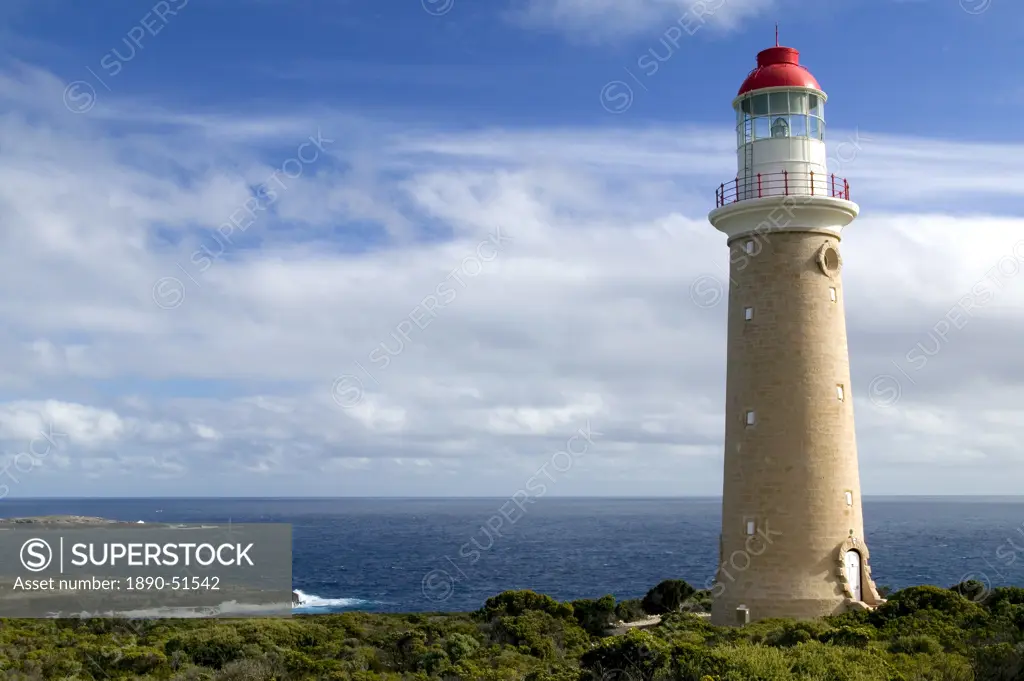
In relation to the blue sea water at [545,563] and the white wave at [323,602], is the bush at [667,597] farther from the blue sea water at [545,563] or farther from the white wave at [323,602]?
the white wave at [323,602]

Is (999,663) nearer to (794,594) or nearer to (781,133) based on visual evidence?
(794,594)

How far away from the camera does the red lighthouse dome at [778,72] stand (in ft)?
71.3

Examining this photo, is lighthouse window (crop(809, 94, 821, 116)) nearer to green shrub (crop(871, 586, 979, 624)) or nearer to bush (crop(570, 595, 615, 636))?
green shrub (crop(871, 586, 979, 624))

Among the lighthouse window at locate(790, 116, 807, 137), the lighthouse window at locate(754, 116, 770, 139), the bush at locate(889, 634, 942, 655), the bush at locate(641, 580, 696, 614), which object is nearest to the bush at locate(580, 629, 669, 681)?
the bush at locate(889, 634, 942, 655)

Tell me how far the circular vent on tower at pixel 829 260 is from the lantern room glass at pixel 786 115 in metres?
2.70

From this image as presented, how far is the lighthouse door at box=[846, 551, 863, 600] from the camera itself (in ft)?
68.7

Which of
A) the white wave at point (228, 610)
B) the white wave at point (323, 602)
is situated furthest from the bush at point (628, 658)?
the white wave at point (323, 602)

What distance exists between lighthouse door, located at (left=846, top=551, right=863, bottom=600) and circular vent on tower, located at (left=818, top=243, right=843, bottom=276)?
251 inches

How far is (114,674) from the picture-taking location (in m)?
20.4

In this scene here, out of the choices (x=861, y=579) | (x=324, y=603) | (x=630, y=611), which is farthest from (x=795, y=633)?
(x=324, y=603)

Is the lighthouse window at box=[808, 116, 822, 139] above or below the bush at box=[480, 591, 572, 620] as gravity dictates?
above

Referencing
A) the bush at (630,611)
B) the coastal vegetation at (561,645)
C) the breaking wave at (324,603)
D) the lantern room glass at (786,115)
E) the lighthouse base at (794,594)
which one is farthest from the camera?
the breaking wave at (324,603)

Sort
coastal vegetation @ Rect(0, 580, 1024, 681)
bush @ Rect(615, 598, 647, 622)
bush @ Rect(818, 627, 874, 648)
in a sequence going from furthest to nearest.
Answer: bush @ Rect(615, 598, 647, 622)
bush @ Rect(818, 627, 874, 648)
coastal vegetation @ Rect(0, 580, 1024, 681)

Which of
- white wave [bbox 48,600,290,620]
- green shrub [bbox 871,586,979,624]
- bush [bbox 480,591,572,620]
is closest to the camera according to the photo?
green shrub [bbox 871,586,979,624]
